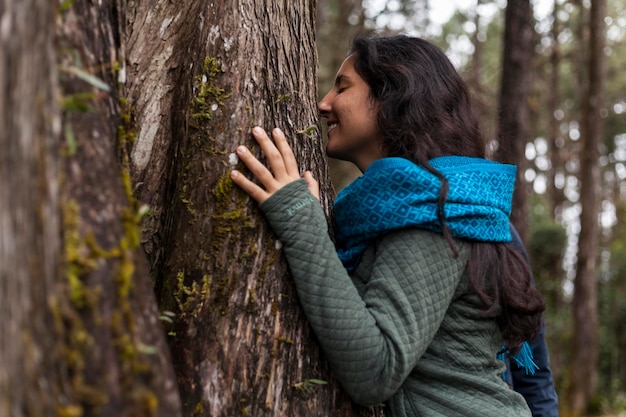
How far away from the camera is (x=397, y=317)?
6.03 feet

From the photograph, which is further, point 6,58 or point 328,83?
point 328,83

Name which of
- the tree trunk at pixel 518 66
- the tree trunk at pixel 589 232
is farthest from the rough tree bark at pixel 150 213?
the tree trunk at pixel 589 232

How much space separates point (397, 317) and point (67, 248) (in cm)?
99

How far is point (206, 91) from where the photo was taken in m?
1.99

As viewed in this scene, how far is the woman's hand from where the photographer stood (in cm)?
190

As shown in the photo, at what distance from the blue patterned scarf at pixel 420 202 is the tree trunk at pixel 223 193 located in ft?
0.65

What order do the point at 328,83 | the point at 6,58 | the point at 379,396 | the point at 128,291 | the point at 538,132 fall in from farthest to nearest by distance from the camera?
the point at 538,132, the point at 328,83, the point at 379,396, the point at 128,291, the point at 6,58

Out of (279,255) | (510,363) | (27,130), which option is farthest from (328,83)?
(27,130)

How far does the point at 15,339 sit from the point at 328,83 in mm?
10997

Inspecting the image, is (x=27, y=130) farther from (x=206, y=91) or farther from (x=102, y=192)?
(x=206, y=91)

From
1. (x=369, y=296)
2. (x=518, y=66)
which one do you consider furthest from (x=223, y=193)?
(x=518, y=66)

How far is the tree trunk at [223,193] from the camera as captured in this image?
5.97 feet

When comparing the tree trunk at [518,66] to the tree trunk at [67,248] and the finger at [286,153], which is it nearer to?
the finger at [286,153]

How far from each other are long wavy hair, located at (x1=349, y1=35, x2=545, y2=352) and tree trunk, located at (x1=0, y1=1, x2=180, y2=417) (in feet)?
3.34
